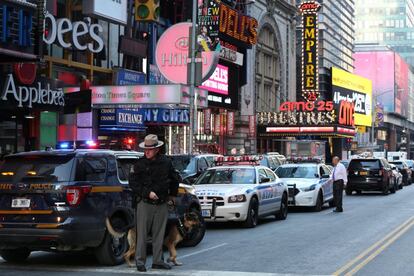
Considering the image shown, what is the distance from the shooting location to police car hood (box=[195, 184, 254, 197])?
49.4 ft

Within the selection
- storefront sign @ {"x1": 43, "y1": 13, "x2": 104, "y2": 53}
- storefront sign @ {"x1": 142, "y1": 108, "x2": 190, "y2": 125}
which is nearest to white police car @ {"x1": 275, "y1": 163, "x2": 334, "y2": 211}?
storefront sign @ {"x1": 43, "y1": 13, "x2": 104, "y2": 53}

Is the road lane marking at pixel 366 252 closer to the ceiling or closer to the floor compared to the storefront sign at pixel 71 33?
closer to the floor

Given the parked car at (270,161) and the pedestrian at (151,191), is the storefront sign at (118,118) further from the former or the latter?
the pedestrian at (151,191)

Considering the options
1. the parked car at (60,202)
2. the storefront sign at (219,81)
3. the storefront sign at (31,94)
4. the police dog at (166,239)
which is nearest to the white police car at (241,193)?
the police dog at (166,239)

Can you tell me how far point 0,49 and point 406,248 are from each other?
11.3m

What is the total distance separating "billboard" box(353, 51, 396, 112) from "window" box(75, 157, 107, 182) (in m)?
119

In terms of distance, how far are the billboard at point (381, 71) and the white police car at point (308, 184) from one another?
347ft

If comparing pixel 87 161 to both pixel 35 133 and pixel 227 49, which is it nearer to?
pixel 35 133

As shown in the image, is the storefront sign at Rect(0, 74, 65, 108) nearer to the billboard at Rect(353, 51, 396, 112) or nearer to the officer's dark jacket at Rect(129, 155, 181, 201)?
the officer's dark jacket at Rect(129, 155, 181, 201)

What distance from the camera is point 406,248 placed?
11.8 meters

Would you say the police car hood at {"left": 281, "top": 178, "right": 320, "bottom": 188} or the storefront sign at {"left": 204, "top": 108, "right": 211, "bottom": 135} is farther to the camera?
the storefront sign at {"left": 204, "top": 108, "right": 211, "bottom": 135}

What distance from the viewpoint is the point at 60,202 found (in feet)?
30.2

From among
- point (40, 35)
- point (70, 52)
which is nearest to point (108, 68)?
point (70, 52)

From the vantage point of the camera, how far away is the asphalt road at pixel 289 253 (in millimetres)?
9500
